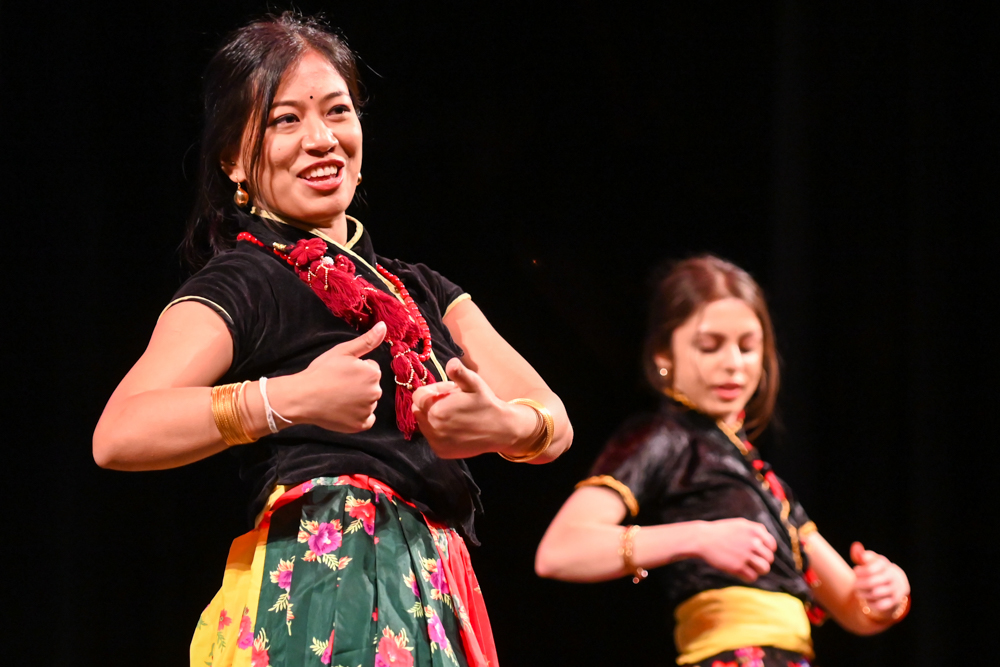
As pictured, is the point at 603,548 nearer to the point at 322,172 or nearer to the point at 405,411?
the point at 405,411

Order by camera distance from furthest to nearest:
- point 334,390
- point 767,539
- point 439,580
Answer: point 767,539, point 439,580, point 334,390

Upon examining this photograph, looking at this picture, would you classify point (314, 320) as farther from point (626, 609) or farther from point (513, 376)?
point (626, 609)

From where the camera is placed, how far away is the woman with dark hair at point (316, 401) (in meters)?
1.09

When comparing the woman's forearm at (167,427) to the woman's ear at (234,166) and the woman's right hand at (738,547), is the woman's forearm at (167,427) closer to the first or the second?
the woman's ear at (234,166)

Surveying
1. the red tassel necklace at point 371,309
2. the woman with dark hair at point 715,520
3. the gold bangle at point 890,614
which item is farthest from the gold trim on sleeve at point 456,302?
the gold bangle at point 890,614

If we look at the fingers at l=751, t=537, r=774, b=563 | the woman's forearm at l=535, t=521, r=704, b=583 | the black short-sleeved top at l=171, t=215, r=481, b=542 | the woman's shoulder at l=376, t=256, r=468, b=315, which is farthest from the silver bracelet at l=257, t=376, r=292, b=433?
the fingers at l=751, t=537, r=774, b=563

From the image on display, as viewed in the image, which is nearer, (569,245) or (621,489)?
(621,489)

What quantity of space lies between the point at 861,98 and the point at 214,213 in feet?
3.83

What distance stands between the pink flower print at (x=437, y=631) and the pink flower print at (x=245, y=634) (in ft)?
0.62

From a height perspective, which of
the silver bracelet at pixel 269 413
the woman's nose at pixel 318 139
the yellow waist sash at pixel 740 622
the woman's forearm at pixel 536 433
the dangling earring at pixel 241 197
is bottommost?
the yellow waist sash at pixel 740 622

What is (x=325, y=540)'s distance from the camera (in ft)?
3.79

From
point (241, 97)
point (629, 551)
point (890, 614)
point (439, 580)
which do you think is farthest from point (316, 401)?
point (890, 614)

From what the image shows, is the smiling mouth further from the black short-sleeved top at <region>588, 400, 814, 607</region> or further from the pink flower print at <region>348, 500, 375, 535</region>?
the black short-sleeved top at <region>588, 400, 814, 607</region>

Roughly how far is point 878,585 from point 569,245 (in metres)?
0.73
